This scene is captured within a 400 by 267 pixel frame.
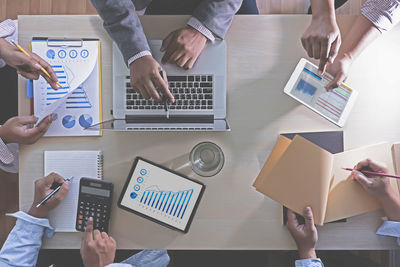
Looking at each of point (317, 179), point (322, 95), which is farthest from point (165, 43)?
point (317, 179)

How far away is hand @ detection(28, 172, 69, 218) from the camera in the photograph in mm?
1051

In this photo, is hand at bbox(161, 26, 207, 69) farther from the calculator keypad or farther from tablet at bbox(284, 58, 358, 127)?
the calculator keypad

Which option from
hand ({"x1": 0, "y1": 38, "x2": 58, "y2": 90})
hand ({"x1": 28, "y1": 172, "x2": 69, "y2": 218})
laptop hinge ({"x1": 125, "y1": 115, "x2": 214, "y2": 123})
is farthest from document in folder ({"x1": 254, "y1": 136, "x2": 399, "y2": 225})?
hand ({"x1": 0, "y1": 38, "x2": 58, "y2": 90})

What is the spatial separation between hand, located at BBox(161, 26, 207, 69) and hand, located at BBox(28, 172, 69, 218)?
515 mm

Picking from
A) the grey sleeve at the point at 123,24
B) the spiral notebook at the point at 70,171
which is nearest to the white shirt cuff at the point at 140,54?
the grey sleeve at the point at 123,24

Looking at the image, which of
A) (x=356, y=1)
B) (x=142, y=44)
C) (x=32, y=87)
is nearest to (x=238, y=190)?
(x=142, y=44)

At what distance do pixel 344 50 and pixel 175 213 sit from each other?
0.74 metres

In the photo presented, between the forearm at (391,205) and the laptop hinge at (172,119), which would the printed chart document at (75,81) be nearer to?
the laptop hinge at (172,119)

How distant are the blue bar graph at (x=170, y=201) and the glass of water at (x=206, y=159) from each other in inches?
2.9

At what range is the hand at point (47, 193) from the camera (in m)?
1.05

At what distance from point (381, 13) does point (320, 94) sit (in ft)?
0.99

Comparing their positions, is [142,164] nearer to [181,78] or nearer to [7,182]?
[181,78]

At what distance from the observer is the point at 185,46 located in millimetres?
1027

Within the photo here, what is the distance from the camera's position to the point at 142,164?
1.08m
